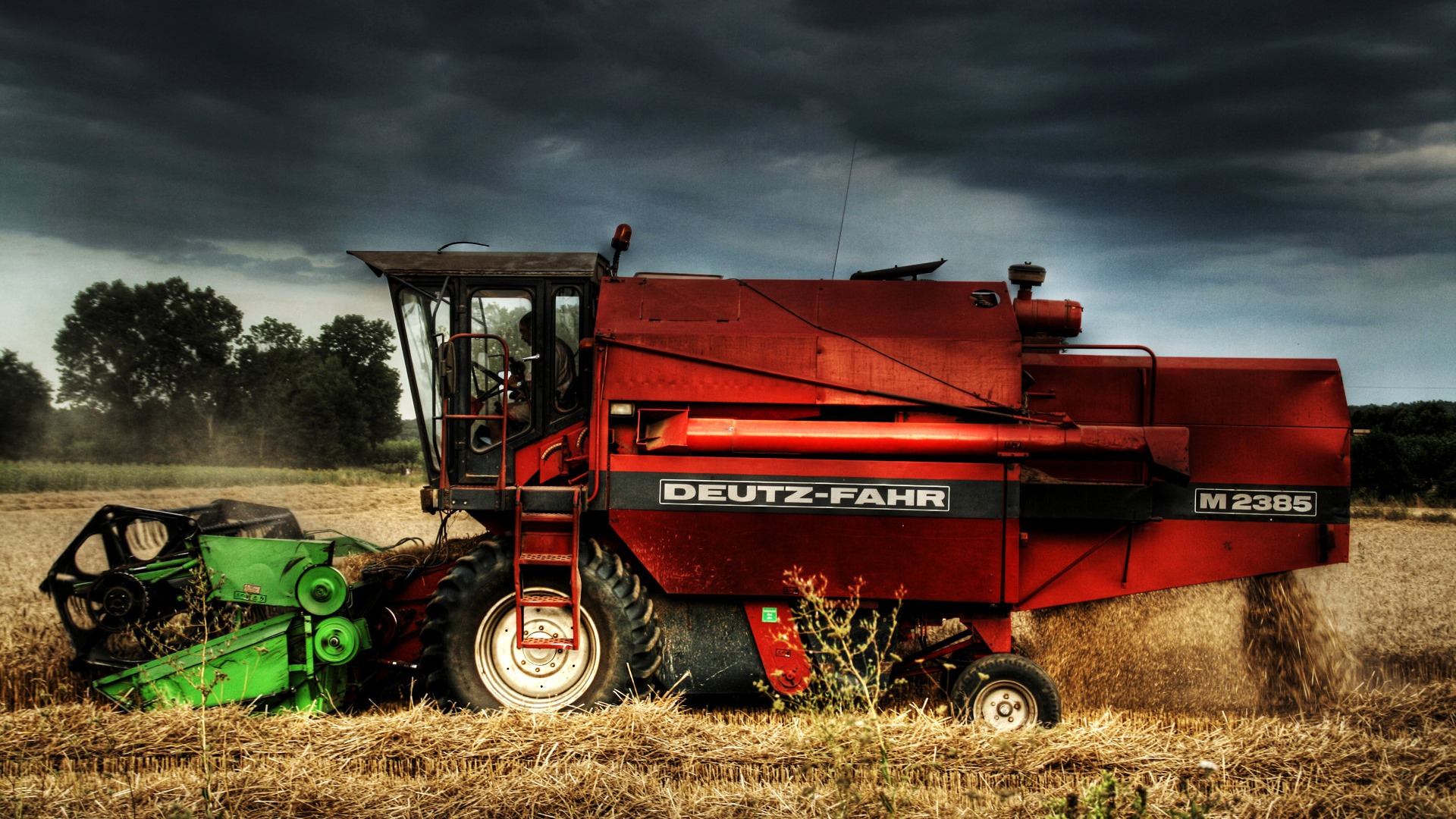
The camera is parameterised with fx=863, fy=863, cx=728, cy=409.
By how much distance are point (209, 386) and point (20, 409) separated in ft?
31.8

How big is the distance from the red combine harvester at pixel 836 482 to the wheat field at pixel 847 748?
50 centimetres

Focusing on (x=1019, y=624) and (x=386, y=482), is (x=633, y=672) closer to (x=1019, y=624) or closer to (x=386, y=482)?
(x=1019, y=624)

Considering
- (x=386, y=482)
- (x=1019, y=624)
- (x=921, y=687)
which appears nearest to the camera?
(x=921, y=687)

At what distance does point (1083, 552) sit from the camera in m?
5.36

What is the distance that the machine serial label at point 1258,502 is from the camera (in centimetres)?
538

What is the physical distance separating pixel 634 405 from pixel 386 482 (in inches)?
754

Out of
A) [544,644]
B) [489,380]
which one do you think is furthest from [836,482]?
[489,380]

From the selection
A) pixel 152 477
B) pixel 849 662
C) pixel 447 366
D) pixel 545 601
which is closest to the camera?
pixel 849 662

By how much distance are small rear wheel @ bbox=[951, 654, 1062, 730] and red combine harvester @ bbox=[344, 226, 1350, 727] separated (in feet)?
0.05

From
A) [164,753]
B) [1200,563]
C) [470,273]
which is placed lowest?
[164,753]

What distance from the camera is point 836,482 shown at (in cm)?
510

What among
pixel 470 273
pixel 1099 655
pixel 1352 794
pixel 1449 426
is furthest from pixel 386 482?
pixel 1449 426

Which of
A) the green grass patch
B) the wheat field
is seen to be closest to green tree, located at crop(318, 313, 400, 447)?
the green grass patch

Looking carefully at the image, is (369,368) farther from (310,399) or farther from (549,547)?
(549,547)
